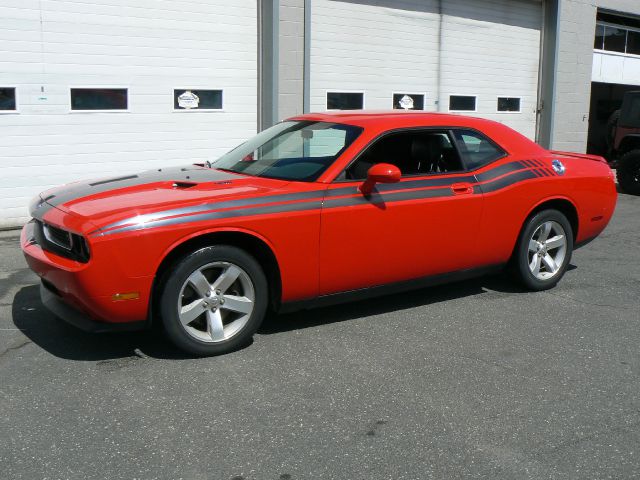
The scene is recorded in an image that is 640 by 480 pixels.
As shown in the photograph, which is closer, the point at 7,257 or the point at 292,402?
the point at 292,402

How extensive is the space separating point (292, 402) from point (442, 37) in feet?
32.4

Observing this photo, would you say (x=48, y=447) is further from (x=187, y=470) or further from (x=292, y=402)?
(x=292, y=402)

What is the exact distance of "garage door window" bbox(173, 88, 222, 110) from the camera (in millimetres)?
9664

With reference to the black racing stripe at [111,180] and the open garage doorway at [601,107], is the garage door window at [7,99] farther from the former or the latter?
the open garage doorway at [601,107]

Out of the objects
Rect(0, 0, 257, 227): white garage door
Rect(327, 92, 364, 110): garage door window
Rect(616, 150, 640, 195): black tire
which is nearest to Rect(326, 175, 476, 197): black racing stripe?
Rect(0, 0, 257, 227): white garage door

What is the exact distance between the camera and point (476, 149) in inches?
226

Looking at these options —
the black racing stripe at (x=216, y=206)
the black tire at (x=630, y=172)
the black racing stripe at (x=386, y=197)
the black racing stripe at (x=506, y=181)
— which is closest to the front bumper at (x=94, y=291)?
the black racing stripe at (x=216, y=206)

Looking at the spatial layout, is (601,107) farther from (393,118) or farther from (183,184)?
(183,184)

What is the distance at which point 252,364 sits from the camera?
444 cm

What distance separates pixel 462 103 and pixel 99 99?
21.9ft

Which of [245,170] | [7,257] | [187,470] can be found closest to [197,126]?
[7,257]

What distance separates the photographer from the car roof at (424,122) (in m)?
5.37

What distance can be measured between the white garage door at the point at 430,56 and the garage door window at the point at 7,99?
4190mm

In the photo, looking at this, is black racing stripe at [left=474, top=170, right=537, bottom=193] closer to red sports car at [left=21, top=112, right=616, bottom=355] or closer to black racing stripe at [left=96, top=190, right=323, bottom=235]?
red sports car at [left=21, top=112, right=616, bottom=355]
